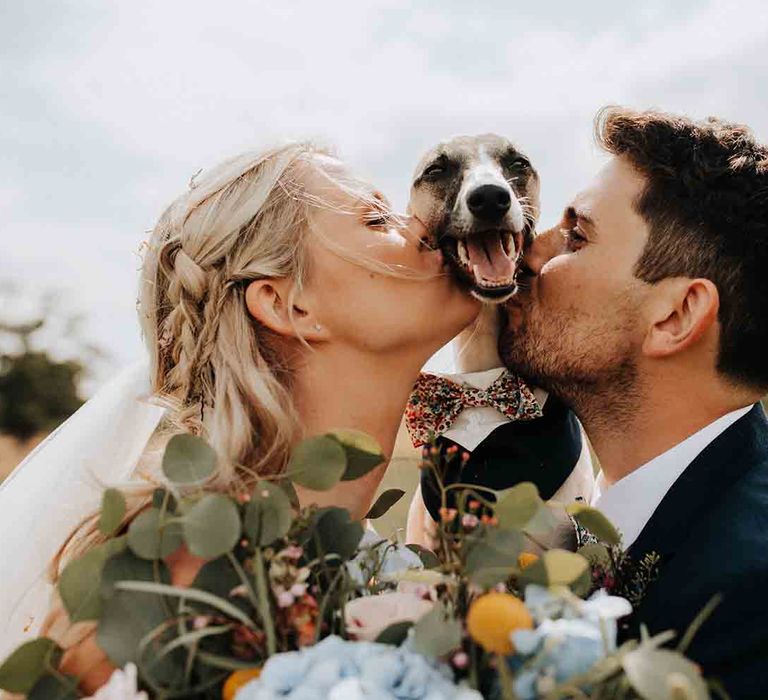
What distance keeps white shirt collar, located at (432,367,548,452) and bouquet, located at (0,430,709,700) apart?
1.59 m

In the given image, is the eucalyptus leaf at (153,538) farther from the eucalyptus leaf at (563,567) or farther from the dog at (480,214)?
the dog at (480,214)

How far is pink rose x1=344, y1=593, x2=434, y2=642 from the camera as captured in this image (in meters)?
1.61

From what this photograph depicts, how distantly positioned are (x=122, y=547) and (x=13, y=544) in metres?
1.18

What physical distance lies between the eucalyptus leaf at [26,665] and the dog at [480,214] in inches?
70.6

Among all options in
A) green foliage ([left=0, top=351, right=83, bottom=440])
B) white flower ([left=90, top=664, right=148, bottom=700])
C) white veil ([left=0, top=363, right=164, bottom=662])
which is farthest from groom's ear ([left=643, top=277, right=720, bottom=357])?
green foliage ([left=0, top=351, right=83, bottom=440])

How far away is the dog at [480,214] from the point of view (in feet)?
10.7

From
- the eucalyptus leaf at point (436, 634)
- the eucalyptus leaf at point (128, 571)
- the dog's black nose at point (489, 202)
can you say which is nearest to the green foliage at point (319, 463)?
the eucalyptus leaf at point (128, 571)

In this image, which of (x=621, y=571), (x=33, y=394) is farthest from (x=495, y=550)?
(x=33, y=394)

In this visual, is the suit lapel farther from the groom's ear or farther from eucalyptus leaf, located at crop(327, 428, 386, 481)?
eucalyptus leaf, located at crop(327, 428, 386, 481)

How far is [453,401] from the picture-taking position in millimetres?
3537

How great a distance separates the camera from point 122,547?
169 cm

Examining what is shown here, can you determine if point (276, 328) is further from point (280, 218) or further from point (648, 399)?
point (648, 399)

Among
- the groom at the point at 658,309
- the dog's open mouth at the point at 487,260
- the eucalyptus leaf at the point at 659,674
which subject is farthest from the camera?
the dog's open mouth at the point at 487,260

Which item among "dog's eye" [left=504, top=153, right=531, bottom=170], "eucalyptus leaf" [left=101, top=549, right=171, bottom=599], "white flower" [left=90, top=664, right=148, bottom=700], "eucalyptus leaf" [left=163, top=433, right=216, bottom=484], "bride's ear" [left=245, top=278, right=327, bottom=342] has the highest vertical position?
"dog's eye" [left=504, top=153, right=531, bottom=170]
